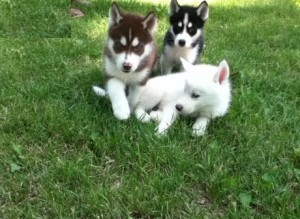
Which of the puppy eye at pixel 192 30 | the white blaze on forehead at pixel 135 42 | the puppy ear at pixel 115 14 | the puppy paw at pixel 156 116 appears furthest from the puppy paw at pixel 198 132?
the puppy eye at pixel 192 30

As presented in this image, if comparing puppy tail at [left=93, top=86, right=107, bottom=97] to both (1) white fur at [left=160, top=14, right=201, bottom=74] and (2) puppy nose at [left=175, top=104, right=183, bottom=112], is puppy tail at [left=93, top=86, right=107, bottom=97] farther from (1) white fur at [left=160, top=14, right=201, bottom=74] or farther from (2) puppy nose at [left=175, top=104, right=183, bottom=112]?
(1) white fur at [left=160, top=14, right=201, bottom=74]

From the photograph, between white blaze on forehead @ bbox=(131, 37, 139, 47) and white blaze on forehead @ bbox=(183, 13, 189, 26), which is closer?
white blaze on forehead @ bbox=(131, 37, 139, 47)

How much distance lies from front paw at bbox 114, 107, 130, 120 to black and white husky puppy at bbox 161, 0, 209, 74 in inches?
57.7

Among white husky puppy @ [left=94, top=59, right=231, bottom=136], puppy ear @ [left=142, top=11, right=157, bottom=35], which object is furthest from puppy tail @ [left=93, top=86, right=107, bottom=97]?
puppy ear @ [left=142, top=11, right=157, bottom=35]

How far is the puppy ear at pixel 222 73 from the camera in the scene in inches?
186

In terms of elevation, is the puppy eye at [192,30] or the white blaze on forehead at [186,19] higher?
the white blaze on forehead at [186,19]

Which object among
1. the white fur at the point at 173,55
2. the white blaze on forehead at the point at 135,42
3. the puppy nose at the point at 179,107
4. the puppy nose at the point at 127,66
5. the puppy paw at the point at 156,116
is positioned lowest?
the white fur at the point at 173,55

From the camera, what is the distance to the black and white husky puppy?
6.09 m

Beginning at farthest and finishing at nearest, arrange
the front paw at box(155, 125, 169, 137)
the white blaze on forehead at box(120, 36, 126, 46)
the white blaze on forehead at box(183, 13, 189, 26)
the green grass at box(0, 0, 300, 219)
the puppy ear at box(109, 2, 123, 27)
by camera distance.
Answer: the white blaze on forehead at box(183, 13, 189, 26)
the puppy ear at box(109, 2, 123, 27)
the white blaze on forehead at box(120, 36, 126, 46)
the front paw at box(155, 125, 169, 137)
the green grass at box(0, 0, 300, 219)

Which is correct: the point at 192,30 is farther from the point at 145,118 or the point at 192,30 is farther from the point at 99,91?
the point at 145,118

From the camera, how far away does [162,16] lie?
844 cm

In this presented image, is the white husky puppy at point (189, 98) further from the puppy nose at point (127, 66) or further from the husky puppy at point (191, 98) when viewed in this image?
the puppy nose at point (127, 66)

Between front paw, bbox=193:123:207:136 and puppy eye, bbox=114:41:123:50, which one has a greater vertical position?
puppy eye, bbox=114:41:123:50

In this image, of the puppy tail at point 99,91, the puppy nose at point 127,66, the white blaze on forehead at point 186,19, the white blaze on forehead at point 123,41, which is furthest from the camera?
the white blaze on forehead at point 186,19
